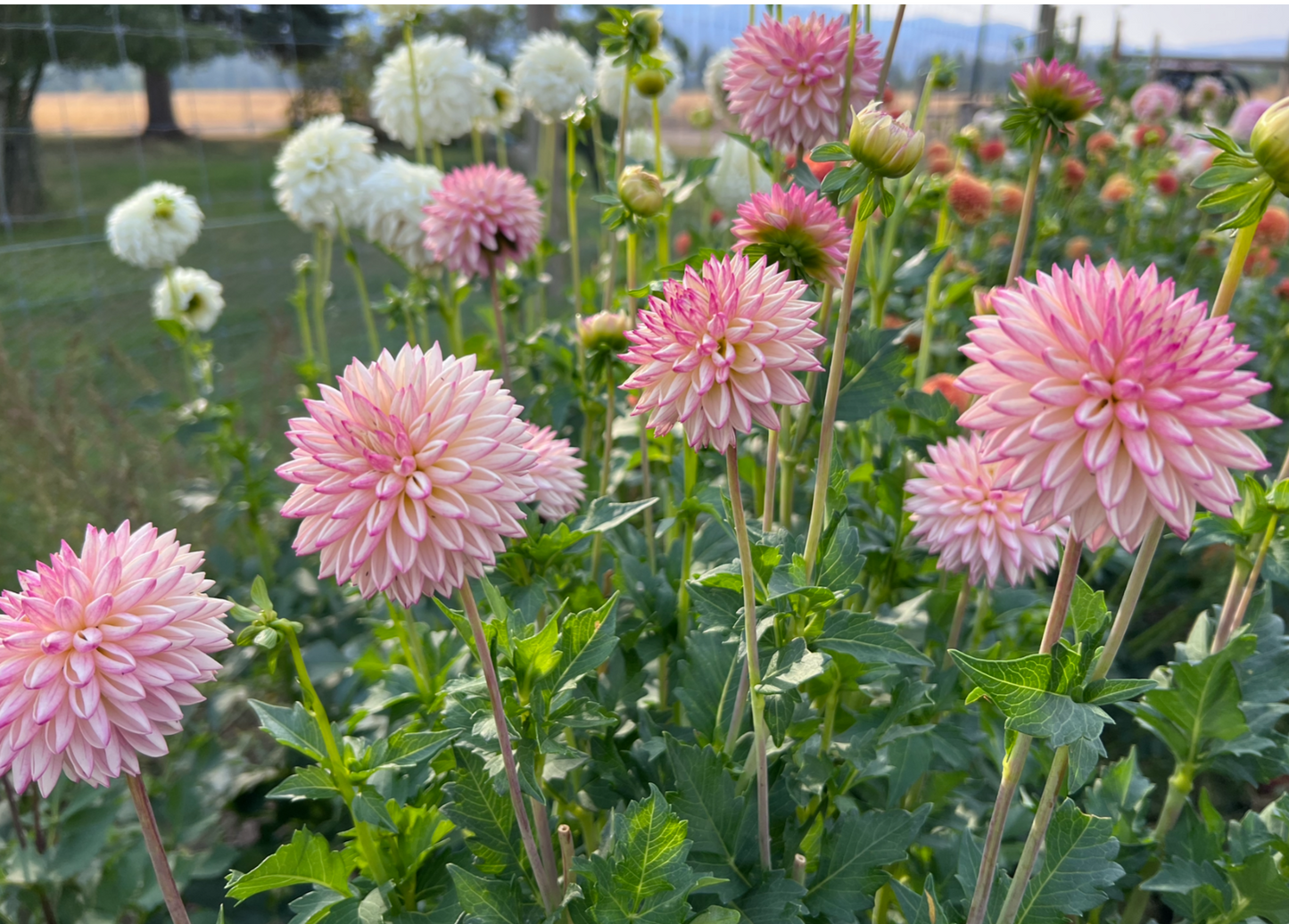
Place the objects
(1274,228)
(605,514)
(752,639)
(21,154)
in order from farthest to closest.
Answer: (21,154) → (1274,228) → (605,514) → (752,639)

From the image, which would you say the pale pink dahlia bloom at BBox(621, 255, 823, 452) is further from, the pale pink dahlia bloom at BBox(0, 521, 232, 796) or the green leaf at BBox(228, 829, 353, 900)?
the green leaf at BBox(228, 829, 353, 900)

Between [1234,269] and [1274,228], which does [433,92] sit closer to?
[1234,269]

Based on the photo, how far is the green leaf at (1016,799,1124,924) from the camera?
107 cm

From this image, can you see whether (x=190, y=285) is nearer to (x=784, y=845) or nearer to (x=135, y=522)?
(x=135, y=522)

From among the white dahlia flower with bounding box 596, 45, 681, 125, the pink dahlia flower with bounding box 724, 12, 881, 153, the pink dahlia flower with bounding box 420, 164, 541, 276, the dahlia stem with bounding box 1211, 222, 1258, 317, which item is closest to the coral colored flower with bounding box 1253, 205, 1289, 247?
the white dahlia flower with bounding box 596, 45, 681, 125

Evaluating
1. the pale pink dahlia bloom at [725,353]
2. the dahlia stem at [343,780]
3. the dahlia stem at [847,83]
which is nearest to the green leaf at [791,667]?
the pale pink dahlia bloom at [725,353]

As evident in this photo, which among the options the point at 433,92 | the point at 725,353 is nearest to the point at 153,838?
the point at 725,353

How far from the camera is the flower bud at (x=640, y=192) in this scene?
1443 millimetres

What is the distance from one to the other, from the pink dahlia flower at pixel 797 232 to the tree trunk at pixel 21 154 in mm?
4473

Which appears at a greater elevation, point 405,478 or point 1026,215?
point 1026,215

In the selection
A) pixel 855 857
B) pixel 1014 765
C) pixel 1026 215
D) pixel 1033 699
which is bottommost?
pixel 855 857

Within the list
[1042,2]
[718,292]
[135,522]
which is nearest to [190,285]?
[135,522]

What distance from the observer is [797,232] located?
1.15 meters

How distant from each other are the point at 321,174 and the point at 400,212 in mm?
445
